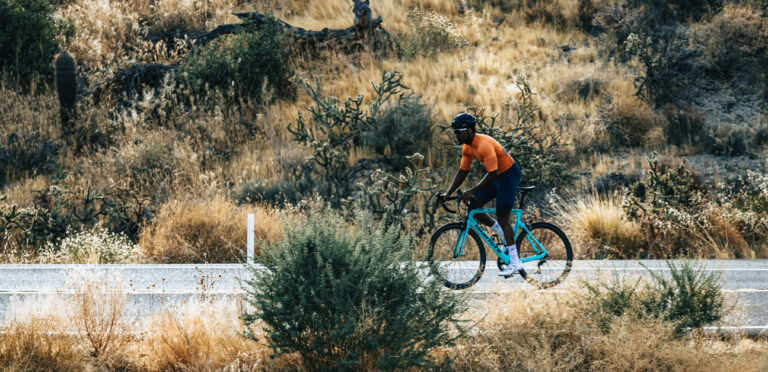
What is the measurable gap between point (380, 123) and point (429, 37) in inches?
299

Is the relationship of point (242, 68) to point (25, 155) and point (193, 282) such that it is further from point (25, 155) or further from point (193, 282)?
point (193, 282)

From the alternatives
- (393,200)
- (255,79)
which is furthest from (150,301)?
(255,79)

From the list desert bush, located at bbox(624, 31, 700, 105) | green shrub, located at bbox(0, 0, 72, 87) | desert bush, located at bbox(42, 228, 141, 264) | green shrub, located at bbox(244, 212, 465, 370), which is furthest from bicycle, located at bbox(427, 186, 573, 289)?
green shrub, located at bbox(0, 0, 72, 87)

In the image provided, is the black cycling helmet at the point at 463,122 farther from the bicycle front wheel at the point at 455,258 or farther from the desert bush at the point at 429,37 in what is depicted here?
the desert bush at the point at 429,37

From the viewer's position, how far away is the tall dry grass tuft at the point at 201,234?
461 inches

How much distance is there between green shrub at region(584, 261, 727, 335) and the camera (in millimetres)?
6504

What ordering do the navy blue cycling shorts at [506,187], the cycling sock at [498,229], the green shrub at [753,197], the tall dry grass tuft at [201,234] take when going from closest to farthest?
the navy blue cycling shorts at [506,187], the cycling sock at [498,229], the tall dry grass tuft at [201,234], the green shrub at [753,197]

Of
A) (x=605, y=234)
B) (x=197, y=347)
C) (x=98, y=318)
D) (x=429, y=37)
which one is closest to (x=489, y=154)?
(x=197, y=347)

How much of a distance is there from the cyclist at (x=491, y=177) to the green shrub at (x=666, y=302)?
1.50 metres

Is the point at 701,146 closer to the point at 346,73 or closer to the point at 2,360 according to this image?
the point at 346,73

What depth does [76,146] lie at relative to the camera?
57.6 feet

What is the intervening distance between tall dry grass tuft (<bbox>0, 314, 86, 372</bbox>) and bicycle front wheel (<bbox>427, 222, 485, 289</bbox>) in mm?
3307

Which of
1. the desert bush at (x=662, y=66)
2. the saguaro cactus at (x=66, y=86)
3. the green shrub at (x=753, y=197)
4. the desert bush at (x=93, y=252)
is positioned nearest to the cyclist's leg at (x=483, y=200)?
the desert bush at (x=93, y=252)

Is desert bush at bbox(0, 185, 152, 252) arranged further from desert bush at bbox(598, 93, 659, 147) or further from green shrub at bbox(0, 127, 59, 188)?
desert bush at bbox(598, 93, 659, 147)
